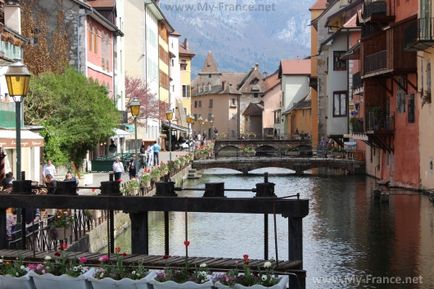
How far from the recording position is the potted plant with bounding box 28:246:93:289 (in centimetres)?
1266

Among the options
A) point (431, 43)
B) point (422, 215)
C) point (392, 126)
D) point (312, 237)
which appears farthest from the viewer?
point (392, 126)

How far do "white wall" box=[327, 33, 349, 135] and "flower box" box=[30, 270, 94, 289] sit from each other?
6240 centimetres

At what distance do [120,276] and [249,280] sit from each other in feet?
6.06

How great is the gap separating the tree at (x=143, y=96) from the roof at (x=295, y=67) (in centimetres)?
4382

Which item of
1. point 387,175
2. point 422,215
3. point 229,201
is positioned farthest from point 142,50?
point 229,201

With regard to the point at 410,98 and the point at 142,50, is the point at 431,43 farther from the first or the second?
the point at 142,50

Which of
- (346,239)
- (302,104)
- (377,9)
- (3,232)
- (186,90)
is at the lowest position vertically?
(346,239)

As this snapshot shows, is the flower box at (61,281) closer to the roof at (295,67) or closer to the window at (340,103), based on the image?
the window at (340,103)

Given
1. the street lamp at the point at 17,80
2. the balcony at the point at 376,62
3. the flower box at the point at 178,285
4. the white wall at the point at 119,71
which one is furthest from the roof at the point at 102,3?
the flower box at the point at 178,285

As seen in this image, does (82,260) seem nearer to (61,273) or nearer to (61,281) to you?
(61,273)

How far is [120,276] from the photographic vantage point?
493 inches

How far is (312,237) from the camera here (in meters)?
29.9

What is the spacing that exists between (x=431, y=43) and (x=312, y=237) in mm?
14383

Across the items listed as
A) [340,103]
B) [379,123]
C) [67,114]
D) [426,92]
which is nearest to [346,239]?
[426,92]
